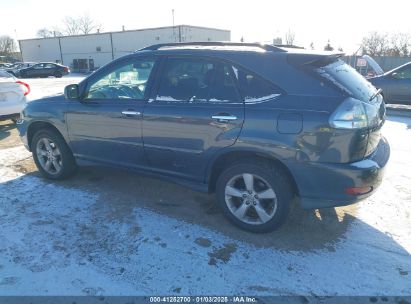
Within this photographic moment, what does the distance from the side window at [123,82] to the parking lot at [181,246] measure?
1.24 meters

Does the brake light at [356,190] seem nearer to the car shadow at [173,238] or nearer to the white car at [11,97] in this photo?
the car shadow at [173,238]

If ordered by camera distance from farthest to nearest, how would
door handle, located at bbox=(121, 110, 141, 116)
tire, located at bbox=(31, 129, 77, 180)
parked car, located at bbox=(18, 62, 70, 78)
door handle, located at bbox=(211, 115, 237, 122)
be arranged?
1. parked car, located at bbox=(18, 62, 70, 78)
2. tire, located at bbox=(31, 129, 77, 180)
3. door handle, located at bbox=(121, 110, 141, 116)
4. door handle, located at bbox=(211, 115, 237, 122)

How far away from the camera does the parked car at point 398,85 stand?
9.80m

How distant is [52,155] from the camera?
4590 millimetres

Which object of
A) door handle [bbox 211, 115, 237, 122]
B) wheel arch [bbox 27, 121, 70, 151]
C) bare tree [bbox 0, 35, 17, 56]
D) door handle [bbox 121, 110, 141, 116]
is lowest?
wheel arch [bbox 27, 121, 70, 151]

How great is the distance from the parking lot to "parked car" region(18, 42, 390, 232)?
0.38 metres

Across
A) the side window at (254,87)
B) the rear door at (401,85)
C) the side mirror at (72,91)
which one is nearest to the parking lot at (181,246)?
the side mirror at (72,91)

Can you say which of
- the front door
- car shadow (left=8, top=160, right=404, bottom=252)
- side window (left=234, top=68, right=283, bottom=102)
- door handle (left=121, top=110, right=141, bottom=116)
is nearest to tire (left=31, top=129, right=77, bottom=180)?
car shadow (left=8, top=160, right=404, bottom=252)

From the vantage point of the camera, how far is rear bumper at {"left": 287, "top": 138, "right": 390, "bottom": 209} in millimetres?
2785

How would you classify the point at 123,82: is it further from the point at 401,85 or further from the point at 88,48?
the point at 88,48

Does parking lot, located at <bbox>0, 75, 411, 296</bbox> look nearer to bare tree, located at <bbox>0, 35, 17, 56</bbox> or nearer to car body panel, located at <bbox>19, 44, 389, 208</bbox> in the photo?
car body panel, located at <bbox>19, 44, 389, 208</bbox>

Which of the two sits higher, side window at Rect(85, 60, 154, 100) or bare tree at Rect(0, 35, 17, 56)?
bare tree at Rect(0, 35, 17, 56)

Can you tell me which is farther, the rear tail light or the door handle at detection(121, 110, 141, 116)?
the door handle at detection(121, 110, 141, 116)

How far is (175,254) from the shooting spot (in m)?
2.99
